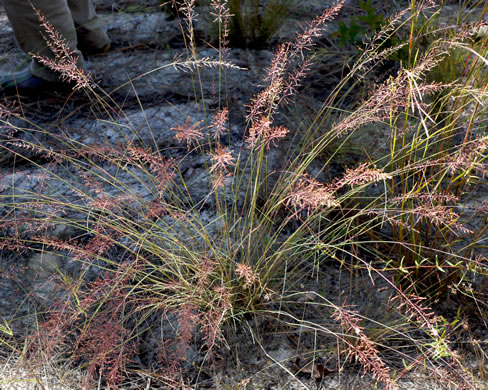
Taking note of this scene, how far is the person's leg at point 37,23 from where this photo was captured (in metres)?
2.27

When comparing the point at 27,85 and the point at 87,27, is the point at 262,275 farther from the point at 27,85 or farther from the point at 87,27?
the point at 87,27

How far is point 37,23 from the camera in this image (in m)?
2.32

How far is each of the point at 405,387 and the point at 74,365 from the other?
3.10 feet

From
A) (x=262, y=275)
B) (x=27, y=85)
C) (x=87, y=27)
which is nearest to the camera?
(x=262, y=275)

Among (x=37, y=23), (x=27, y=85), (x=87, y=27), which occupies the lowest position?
(x=27, y=85)

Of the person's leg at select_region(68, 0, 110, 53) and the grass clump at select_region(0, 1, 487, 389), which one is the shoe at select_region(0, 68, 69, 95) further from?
the grass clump at select_region(0, 1, 487, 389)

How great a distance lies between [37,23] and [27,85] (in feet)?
A: 1.11

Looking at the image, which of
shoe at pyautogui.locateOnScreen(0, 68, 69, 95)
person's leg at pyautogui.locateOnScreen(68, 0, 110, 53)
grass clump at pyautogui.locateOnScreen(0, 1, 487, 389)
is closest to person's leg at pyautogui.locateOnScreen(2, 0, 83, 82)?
shoe at pyautogui.locateOnScreen(0, 68, 69, 95)

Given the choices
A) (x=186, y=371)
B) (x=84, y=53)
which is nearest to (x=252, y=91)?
(x=84, y=53)

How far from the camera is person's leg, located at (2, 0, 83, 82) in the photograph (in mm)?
2268

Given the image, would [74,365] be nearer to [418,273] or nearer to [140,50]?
[418,273]

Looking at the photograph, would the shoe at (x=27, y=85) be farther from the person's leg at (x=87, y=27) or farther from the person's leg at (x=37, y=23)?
the person's leg at (x=87, y=27)

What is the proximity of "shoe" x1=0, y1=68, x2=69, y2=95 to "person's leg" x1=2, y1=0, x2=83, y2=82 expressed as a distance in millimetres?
40

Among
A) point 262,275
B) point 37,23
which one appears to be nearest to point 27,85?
point 37,23
